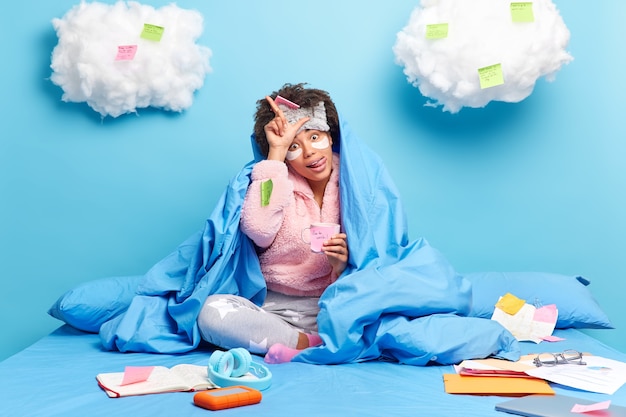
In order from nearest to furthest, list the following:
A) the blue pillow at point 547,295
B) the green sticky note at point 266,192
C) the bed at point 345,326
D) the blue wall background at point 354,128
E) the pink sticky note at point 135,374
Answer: the bed at point 345,326, the pink sticky note at point 135,374, the green sticky note at point 266,192, the blue pillow at point 547,295, the blue wall background at point 354,128

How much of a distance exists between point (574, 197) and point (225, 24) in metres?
1.54

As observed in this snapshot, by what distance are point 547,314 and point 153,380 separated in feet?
4.54

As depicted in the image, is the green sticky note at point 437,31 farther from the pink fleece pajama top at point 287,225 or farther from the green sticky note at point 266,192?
the green sticky note at point 266,192

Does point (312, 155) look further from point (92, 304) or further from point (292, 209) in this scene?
point (92, 304)

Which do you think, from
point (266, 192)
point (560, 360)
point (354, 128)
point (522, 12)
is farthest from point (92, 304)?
point (522, 12)

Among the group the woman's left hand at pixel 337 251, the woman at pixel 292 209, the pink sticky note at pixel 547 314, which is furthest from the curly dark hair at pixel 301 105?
the pink sticky note at pixel 547 314

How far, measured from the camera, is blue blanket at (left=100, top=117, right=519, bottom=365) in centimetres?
205

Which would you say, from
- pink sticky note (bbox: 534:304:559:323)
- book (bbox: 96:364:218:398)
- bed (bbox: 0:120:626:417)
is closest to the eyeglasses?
bed (bbox: 0:120:626:417)

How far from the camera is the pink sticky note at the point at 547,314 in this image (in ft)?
8.29

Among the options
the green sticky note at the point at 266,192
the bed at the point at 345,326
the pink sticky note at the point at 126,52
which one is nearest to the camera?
the bed at the point at 345,326

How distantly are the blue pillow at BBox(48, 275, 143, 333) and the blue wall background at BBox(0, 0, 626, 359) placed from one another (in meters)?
0.42

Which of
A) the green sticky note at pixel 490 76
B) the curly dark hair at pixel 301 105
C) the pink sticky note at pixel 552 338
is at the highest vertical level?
the green sticky note at pixel 490 76

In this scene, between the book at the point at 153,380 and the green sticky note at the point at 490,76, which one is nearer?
the book at the point at 153,380

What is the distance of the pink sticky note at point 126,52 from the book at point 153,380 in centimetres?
135
